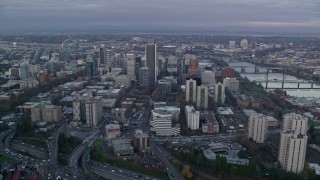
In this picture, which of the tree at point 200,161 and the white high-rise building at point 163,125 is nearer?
the tree at point 200,161

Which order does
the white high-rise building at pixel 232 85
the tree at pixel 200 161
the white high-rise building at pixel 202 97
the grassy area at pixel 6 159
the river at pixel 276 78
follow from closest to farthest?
the tree at pixel 200 161 < the grassy area at pixel 6 159 < the white high-rise building at pixel 202 97 < the white high-rise building at pixel 232 85 < the river at pixel 276 78

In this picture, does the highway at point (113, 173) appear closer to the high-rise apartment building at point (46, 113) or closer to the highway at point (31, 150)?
the highway at point (31, 150)

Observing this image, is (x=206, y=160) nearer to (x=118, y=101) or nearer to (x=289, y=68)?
(x=118, y=101)

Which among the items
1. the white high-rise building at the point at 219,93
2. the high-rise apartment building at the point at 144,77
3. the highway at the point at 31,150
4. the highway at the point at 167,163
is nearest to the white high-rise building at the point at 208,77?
the high-rise apartment building at the point at 144,77

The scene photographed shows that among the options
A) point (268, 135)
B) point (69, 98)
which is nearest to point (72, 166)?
point (268, 135)

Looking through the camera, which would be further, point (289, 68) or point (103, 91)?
point (289, 68)

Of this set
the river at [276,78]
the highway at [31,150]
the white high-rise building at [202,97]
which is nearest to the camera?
the highway at [31,150]
